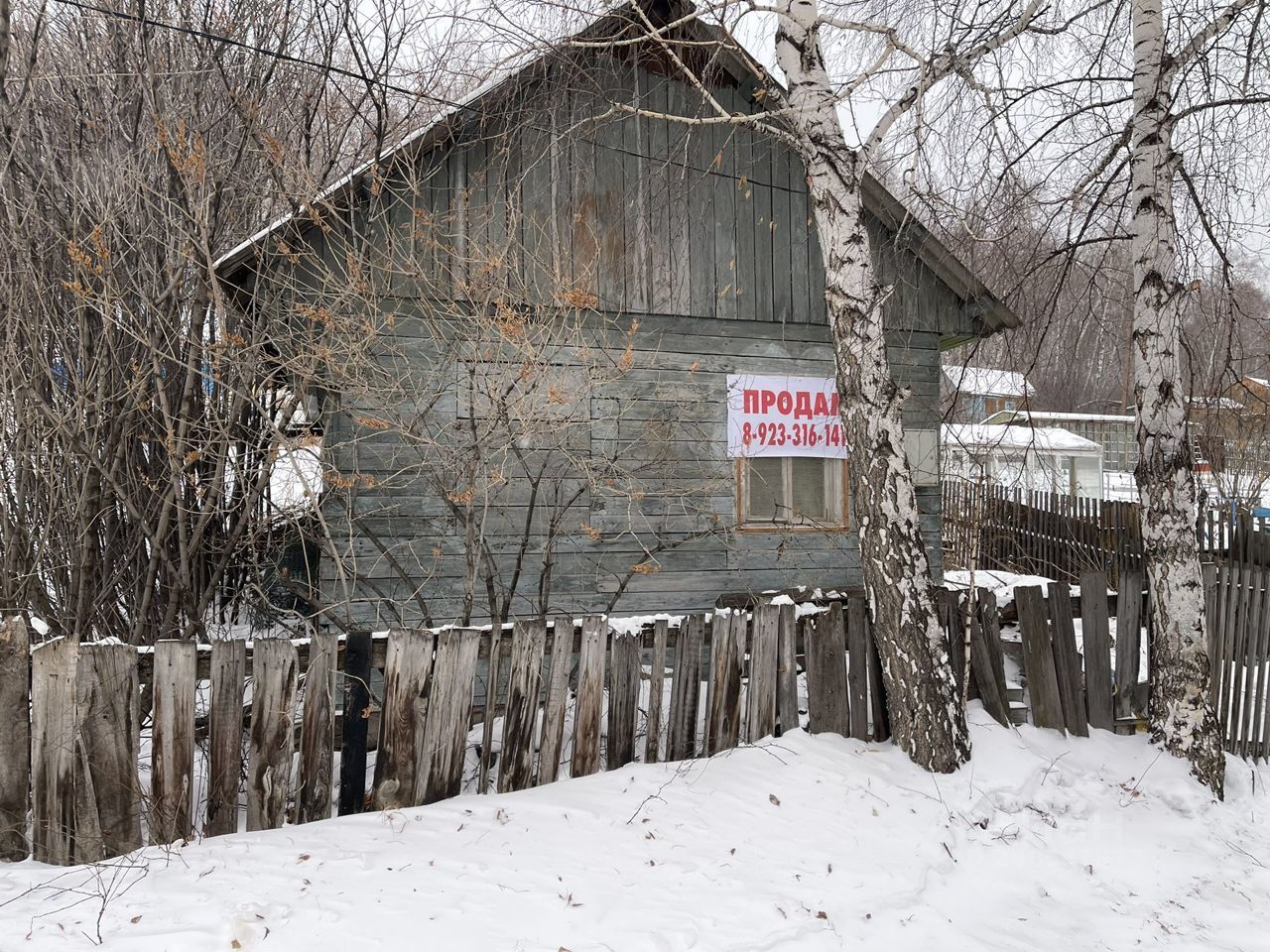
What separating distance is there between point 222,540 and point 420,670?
3.70 metres

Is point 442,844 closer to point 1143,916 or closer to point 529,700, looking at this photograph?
point 529,700

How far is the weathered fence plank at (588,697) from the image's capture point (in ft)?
14.9

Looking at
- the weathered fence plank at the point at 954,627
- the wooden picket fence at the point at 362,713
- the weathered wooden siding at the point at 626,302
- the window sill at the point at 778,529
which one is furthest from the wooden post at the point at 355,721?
the window sill at the point at 778,529

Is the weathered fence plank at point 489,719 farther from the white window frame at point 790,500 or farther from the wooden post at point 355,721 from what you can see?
the white window frame at point 790,500

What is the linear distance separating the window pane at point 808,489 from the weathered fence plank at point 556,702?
4.03 m

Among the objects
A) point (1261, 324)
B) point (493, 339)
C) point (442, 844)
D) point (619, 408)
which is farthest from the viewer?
point (619, 408)

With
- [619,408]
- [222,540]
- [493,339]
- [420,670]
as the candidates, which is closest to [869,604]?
[420,670]

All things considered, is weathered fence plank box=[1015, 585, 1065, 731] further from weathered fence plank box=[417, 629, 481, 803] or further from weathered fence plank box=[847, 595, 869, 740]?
weathered fence plank box=[417, 629, 481, 803]

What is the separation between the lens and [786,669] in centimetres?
505

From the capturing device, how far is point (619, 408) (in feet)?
24.3

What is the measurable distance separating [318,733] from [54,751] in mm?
1081

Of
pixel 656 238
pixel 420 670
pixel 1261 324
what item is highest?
pixel 656 238

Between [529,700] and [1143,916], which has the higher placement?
[529,700]

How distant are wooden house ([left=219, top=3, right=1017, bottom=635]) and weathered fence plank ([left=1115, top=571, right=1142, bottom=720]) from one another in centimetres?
276
